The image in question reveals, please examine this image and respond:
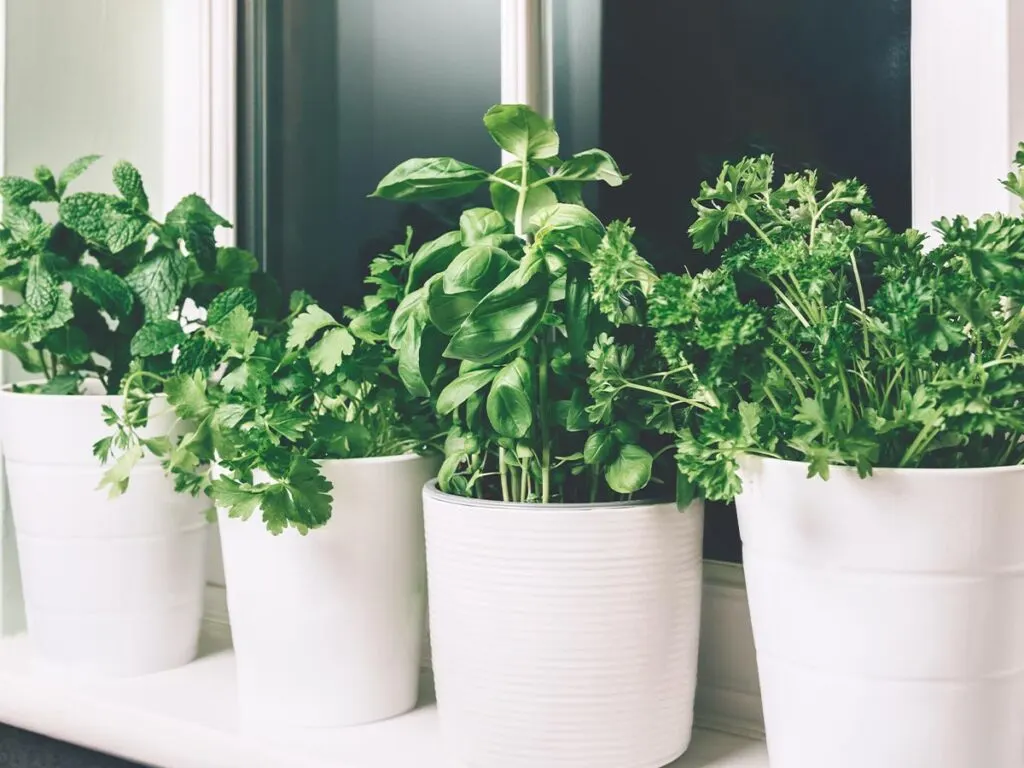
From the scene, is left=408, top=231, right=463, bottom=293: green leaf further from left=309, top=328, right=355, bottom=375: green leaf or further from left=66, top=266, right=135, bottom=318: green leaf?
left=66, top=266, right=135, bottom=318: green leaf

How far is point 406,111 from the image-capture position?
3.41 feet

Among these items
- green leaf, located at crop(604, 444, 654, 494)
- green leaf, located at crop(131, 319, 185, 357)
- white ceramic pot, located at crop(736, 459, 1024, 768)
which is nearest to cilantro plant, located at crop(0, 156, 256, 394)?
green leaf, located at crop(131, 319, 185, 357)

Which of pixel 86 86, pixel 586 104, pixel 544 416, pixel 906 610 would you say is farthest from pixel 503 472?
pixel 86 86

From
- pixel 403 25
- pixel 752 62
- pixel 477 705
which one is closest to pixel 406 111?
pixel 403 25

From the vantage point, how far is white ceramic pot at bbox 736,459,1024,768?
1.81ft

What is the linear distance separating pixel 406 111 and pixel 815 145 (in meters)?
0.42

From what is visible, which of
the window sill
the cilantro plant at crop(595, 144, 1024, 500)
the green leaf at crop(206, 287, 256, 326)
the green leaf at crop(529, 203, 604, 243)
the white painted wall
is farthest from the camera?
the white painted wall

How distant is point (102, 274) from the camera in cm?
94

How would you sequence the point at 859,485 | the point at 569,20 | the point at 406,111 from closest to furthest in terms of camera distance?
the point at 859,485 < the point at 569,20 < the point at 406,111

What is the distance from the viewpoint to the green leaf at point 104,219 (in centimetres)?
94

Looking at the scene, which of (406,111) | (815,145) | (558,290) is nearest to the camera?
(558,290)

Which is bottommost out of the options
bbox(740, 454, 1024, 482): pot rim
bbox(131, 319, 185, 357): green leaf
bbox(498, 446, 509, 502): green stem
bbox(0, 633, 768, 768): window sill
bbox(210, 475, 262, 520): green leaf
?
bbox(0, 633, 768, 768): window sill

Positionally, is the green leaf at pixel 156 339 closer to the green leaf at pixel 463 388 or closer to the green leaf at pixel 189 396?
the green leaf at pixel 189 396

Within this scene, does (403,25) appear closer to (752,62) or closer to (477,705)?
(752,62)
